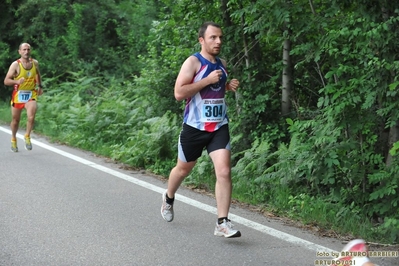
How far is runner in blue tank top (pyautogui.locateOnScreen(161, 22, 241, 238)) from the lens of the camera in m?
6.34

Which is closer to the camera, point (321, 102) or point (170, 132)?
point (321, 102)

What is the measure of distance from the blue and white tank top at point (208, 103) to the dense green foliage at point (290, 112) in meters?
→ 1.36

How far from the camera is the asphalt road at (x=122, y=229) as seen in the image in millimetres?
5707

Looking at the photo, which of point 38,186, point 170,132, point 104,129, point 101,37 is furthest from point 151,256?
point 101,37

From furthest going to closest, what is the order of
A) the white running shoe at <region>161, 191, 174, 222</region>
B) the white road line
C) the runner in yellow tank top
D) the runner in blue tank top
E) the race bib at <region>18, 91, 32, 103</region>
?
1. the race bib at <region>18, 91, 32, 103</region>
2. the runner in yellow tank top
3. the white running shoe at <region>161, 191, 174, 222</region>
4. the runner in blue tank top
5. the white road line

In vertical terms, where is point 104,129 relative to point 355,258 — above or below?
below

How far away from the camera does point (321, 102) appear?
7461 mm

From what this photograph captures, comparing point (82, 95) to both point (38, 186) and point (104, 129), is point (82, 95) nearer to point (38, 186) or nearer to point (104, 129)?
point (104, 129)

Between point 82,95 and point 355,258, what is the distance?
55.7 ft

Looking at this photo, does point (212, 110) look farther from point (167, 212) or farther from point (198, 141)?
point (167, 212)

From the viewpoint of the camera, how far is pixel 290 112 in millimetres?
10477

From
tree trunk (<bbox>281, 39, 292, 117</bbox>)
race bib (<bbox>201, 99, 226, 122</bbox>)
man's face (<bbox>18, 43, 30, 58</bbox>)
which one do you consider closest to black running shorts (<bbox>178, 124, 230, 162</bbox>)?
race bib (<bbox>201, 99, 226, 122</bbox>)

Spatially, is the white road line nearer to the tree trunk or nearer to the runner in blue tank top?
the runner in blue tank top

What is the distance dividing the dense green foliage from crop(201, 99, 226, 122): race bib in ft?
4.58
